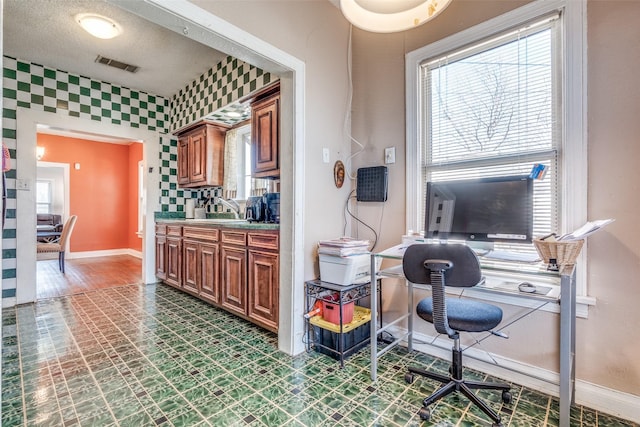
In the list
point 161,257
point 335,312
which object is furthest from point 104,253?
point 335,312

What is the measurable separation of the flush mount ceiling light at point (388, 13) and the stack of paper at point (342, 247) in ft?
4.27

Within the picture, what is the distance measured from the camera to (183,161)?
4.43 meters

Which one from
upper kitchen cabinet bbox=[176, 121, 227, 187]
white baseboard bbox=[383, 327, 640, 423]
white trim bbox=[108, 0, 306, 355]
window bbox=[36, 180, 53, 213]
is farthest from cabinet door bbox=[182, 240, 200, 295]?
window bbox=[36, 180, 53, 213]

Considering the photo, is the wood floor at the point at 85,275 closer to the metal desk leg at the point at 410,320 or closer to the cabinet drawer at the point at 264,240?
the cabinet drawer at the point at 264,240

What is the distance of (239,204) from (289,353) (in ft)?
7.91

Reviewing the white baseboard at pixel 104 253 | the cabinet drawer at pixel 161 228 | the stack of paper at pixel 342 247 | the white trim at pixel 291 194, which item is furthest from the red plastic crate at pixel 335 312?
the white baseboard at pixel 104 253

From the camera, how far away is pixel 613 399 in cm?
155

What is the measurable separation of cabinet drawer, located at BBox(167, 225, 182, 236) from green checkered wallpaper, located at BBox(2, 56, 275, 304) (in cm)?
66

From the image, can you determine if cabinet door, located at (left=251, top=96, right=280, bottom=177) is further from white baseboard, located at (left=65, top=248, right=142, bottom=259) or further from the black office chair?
white baseboard, located at (left=65, top=248, right=142, bottom=259)

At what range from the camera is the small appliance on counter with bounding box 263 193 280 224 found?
2738 millimetres

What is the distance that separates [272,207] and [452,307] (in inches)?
67.7

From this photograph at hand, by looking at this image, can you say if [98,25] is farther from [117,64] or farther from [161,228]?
[161,228]

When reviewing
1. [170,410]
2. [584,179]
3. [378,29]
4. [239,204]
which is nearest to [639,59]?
[584,179]

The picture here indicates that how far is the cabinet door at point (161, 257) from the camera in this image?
3967 mm
